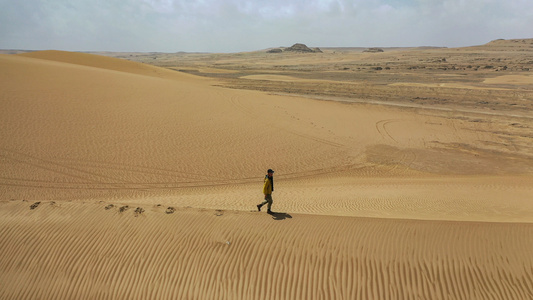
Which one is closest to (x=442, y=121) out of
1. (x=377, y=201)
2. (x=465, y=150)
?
(x=465, y=150)

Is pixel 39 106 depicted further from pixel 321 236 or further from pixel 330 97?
pixel 330 97

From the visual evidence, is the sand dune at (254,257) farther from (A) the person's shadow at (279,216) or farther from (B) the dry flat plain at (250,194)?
(A) the person's shadow at (279,216)

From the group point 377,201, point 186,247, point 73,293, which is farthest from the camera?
point 377,201

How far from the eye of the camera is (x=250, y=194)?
10.8 m

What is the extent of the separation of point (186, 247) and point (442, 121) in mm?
20952

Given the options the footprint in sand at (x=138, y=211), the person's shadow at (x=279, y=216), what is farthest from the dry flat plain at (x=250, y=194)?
the person's shadow at (x=279, y=216)

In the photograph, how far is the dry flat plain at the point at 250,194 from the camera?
219 inches

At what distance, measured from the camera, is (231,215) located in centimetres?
707

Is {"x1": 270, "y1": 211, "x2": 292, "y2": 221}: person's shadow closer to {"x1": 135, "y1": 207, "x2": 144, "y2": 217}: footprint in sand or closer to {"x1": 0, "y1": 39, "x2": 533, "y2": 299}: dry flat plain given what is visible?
{"x1": 0, "y1": 39, "x2": 533, "y2": 299}: dry flat plain

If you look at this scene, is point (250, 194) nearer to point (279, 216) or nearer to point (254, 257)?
point (279, 216)

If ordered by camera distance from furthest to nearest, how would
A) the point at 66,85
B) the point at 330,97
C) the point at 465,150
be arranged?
1. the point at 330,97
2. the point at 66,85
3. the point at 465,150

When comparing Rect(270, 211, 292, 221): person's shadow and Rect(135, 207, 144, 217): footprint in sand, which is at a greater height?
Rect(135, 207, 144, 217): footprint in sand

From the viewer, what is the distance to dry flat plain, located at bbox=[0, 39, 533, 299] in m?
5.57

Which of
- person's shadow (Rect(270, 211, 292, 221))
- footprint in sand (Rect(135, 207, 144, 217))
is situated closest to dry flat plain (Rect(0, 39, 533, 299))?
footprint in sand (Rect(135, 207, 144, 217))
